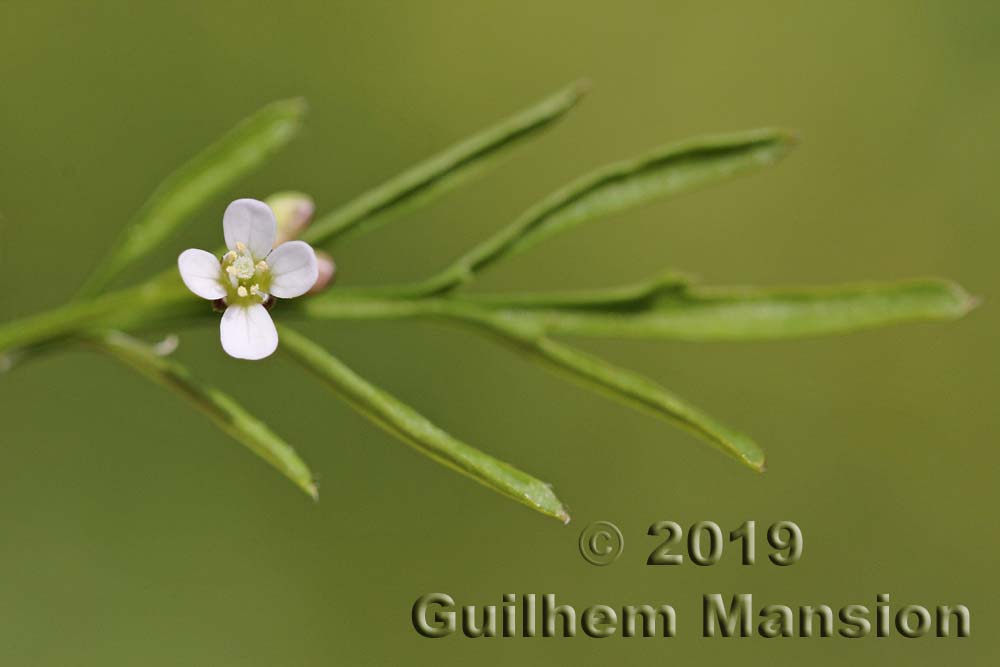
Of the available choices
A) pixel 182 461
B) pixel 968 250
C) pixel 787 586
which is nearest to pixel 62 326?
pixel 182 461

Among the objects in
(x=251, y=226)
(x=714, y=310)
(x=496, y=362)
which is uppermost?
(x=496, y=362)

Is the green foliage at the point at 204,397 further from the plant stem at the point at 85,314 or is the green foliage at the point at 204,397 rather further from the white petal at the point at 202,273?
the white petal at the point at 202,273

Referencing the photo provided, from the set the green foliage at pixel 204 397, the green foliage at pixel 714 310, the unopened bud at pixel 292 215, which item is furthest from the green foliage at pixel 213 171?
the green foliage at pixel 714 310

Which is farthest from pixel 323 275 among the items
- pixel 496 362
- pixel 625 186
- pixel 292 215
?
pixel 496 362

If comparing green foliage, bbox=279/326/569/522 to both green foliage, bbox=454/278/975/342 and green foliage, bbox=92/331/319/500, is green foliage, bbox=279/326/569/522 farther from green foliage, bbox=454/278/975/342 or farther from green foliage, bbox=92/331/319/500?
green foliage, bbox=454/278/975/342

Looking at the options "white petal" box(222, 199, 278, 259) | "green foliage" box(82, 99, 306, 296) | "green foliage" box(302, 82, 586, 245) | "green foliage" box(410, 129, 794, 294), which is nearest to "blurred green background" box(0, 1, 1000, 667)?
"green foliage" box(82, 99, 306, 296)

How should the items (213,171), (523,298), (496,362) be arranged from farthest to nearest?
(496,362), (213,171), (523,298)

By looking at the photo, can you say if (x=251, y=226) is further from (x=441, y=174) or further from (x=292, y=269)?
(x=441, y=174)
